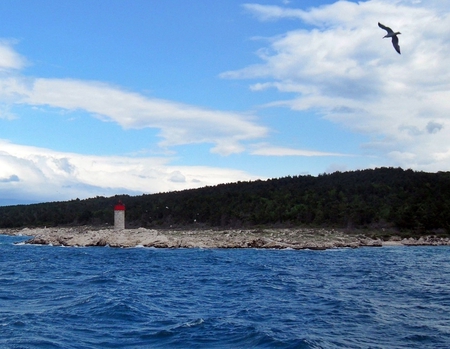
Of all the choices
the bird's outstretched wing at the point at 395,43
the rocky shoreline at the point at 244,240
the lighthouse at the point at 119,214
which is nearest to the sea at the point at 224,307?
the bird's outstretched wing at the point at 395,43

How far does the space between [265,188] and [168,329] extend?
84.5 meters

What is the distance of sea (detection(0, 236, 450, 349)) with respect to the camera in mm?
15211

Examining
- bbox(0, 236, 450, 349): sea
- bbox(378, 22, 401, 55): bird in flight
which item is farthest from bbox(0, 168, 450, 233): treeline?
bbox(378, 22, 401, 55): bird in flight

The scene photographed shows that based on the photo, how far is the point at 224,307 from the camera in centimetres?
1989

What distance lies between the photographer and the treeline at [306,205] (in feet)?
251

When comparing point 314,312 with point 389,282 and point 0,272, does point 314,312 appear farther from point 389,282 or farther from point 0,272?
point 0,272

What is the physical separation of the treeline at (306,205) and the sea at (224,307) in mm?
42885

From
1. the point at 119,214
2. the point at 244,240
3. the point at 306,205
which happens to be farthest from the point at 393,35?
the point at 306,205

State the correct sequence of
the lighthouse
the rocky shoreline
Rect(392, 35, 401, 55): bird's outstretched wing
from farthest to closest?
the lighthouse < the rocky shoreline < Rect(392, 35, 401, 55): bird's outstretched wing

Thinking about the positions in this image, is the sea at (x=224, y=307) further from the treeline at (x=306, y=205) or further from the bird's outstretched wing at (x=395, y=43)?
the treeline at (x=306, y=205)

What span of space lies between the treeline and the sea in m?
42.9

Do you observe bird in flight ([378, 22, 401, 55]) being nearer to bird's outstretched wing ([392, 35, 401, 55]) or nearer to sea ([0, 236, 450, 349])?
bird's outstretched wing ([392, 35, 401, 55])

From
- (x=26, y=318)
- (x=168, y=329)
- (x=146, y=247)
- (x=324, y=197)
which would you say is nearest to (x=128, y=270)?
(x=26, y=318)

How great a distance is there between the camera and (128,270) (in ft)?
108
